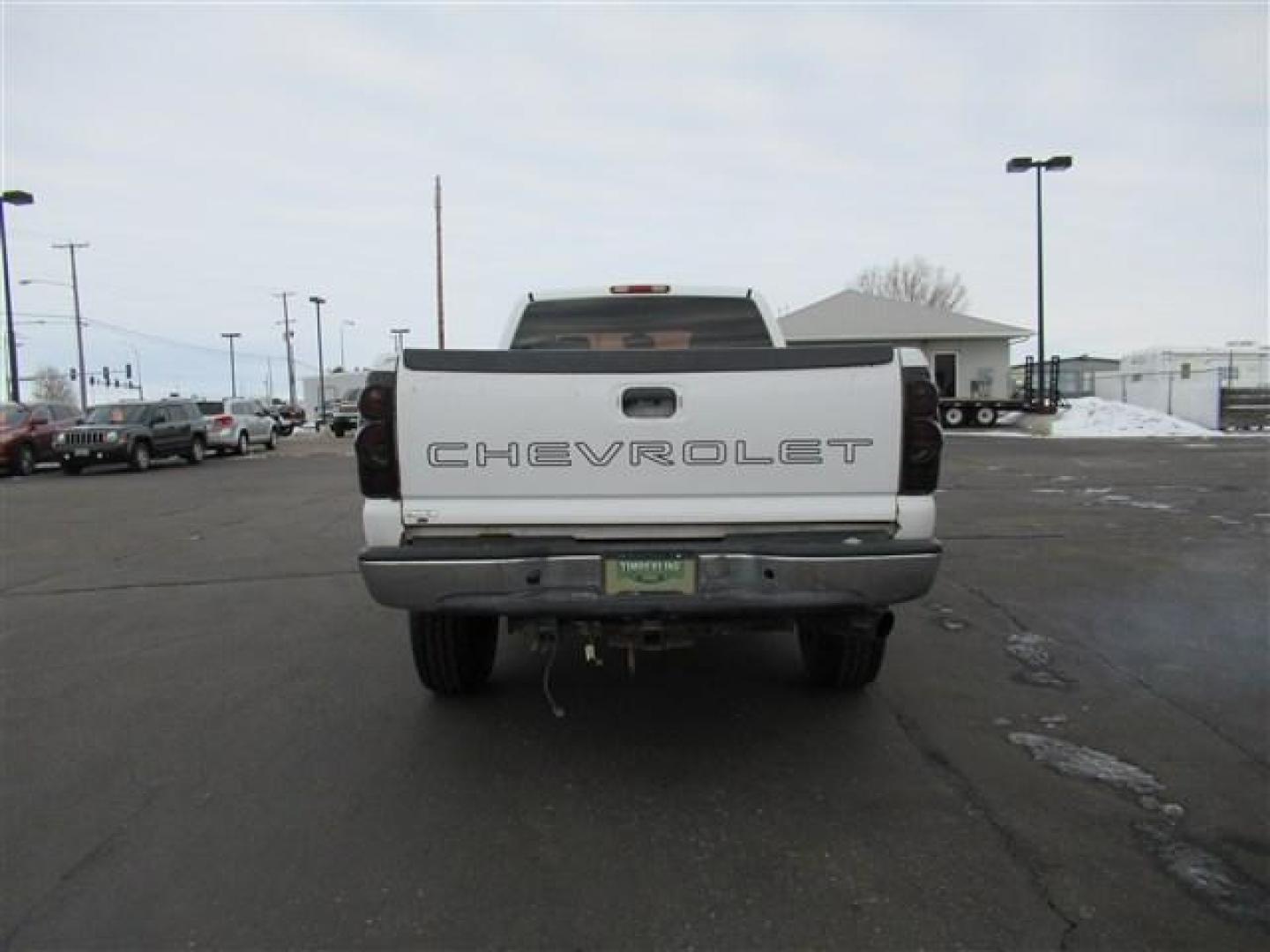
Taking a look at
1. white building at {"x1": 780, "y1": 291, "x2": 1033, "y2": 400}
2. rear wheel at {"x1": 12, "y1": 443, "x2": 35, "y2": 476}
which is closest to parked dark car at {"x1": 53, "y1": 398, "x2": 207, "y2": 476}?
rear wheel at {"x1": 12, "y1": 443, "x2": 35, "y2": 476}

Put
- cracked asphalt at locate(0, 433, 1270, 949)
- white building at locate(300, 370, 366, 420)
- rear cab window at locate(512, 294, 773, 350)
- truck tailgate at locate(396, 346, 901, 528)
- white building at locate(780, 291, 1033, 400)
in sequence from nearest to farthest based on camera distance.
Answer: cracked asphalt at locate(0, 433, 1270, 949) → truck tailgate at locate(396, 346, 901, 528) → rear cab window at locate(512, 294, 773, 350) → white building at locate(780, 291, 1033, 400) → white building at locate(300, 370, 366, 420)

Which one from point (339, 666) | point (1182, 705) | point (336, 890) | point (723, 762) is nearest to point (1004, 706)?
point (1182, 705)

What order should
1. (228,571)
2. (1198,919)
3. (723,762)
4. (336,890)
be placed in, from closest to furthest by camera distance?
(1198,919) → (336,890) → (723,762) → (228,571)

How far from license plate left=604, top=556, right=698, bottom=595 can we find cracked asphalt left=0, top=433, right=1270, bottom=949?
2.81 ft

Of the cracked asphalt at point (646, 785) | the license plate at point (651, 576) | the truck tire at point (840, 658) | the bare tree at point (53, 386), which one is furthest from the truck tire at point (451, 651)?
the bare tree at point (53, 386)

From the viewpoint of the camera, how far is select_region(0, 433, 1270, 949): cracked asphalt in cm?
283

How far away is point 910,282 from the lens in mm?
76125

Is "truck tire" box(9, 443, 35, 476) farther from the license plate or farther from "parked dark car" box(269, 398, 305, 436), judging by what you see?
the license plate

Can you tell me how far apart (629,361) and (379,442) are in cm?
103

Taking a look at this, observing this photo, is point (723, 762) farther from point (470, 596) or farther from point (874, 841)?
point (470, 596)

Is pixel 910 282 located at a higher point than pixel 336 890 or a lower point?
higher

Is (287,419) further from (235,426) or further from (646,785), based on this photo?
(646,785)

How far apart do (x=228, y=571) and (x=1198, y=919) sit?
26.1 feet

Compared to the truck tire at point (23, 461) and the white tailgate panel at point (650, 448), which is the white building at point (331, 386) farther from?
the white tailgate panel at point (650, 448)
